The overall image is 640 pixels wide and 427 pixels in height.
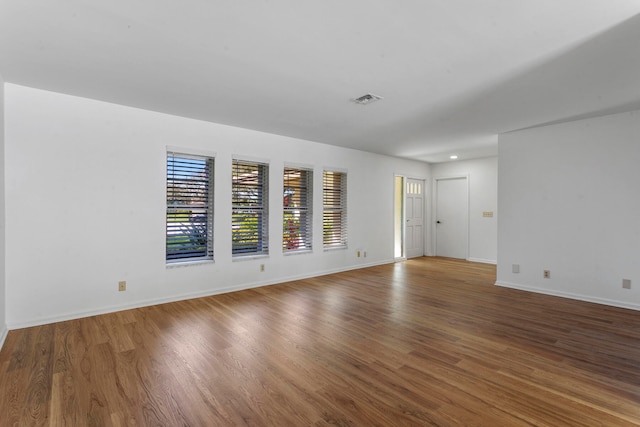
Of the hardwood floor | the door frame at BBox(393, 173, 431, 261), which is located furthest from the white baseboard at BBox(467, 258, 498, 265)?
the hardwood floor

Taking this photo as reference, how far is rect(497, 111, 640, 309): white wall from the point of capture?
4.05 meters

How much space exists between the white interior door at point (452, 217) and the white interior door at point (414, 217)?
1.40ft

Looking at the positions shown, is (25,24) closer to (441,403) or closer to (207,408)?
(207,408)

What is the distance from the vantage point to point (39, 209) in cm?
331

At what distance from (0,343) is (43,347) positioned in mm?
399

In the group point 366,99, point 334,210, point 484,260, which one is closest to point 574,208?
point 484,260

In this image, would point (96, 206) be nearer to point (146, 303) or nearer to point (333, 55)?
point (146, 303)

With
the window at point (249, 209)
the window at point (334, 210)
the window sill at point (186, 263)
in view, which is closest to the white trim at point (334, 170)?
the window at point (334, 210)

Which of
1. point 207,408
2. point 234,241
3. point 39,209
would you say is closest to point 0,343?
point 39,209

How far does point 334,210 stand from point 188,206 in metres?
2.86

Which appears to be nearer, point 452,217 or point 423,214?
point 452,217

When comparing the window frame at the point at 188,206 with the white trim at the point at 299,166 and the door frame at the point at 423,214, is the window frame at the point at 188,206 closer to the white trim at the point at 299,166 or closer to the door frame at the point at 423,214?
the white trim at the point at 299,166

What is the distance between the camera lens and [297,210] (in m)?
5.61

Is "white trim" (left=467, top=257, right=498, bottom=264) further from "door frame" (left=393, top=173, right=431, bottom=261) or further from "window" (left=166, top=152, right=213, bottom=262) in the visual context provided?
"window" (left=166, top=152, right=213, bottom=262)
